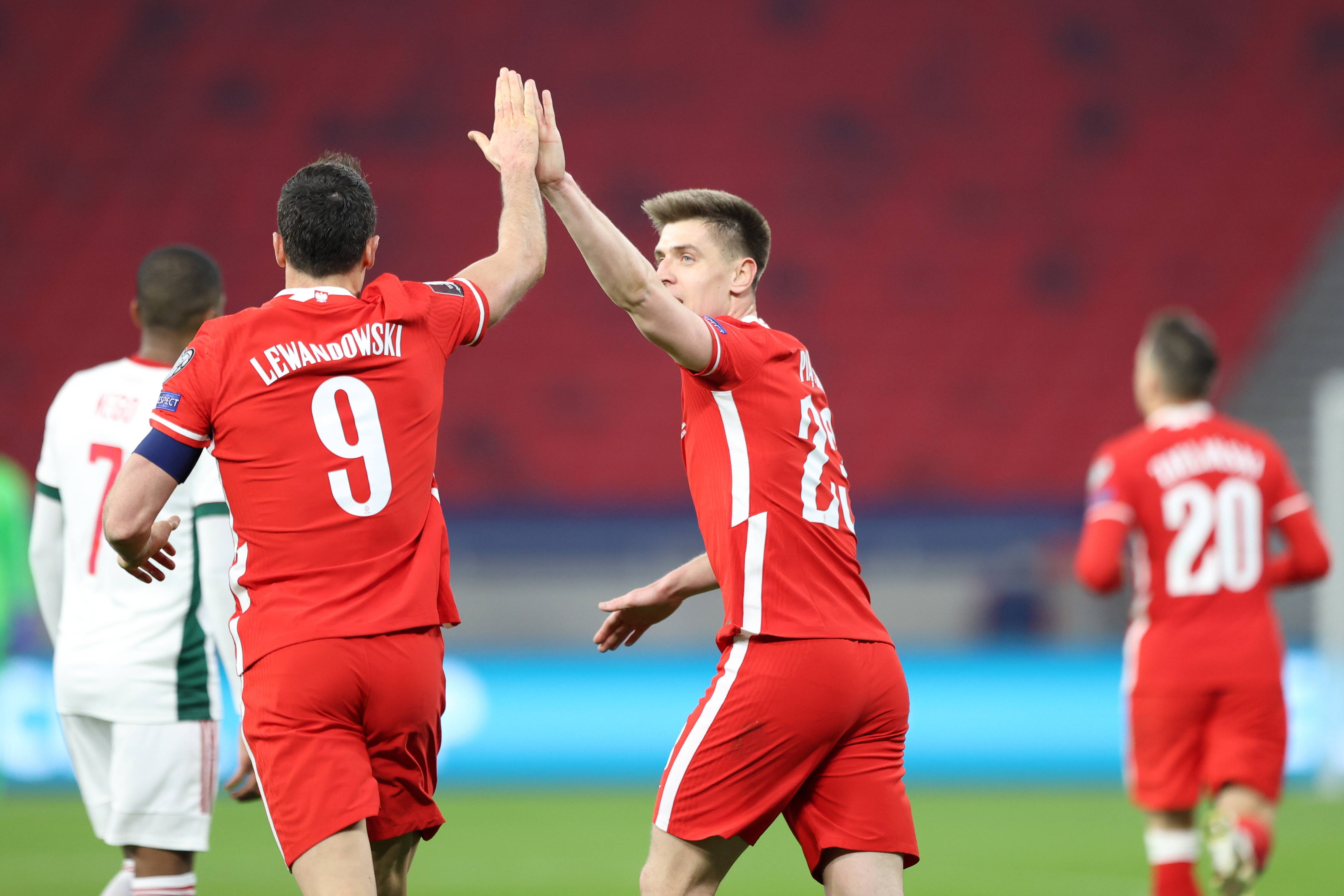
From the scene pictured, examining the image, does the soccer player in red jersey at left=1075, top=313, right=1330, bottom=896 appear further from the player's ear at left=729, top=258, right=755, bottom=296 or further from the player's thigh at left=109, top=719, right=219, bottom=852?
the player's thigh at left=109, top=719, right=219, bottom=852

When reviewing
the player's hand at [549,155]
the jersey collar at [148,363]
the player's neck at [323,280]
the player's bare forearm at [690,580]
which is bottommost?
the player's bare forearm at [690,580]

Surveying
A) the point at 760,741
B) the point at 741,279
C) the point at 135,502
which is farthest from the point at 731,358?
the point at 135,502

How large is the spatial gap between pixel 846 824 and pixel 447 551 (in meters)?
1.06

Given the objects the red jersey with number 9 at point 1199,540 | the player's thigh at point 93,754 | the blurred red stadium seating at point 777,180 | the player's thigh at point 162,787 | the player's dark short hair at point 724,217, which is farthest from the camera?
the blurred red stadium seating at point 777,180

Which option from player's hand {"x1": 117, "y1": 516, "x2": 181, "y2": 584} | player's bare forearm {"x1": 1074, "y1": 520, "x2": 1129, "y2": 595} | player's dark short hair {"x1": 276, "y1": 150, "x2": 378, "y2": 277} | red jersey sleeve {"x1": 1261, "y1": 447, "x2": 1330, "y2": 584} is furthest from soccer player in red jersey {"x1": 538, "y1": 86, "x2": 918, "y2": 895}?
red jersey sleeve {"x1": 1261, "y1": 447, "x2": 1330, "y2": 584}

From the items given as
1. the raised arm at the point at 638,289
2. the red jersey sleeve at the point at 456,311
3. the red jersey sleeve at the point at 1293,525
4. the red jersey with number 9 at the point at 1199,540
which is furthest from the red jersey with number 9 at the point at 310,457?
the red jersey sleeve at the point at 1293,525

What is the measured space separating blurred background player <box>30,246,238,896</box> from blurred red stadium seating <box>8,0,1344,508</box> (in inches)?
Answer: 458

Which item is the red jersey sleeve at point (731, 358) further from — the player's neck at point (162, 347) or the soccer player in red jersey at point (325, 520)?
the player's neck at point (162, 347)

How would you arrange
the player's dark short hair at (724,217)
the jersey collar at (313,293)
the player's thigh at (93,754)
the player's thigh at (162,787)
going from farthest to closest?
the player's thigh at (93,754)
the player's thigh at (162,787)
the player's dark short hair at (724,217)
the jersey collar at (313,293)

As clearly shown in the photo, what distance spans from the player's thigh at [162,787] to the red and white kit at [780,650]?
1494 mm

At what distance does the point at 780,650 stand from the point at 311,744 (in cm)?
102

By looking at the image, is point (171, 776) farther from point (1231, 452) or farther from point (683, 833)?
point (1231, 452)

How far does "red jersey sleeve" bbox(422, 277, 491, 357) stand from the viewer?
3303mm

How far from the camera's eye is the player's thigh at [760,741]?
330 centimetres
